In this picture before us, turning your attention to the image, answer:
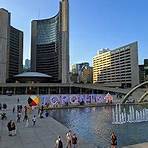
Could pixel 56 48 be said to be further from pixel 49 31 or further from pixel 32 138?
pixel 32 138

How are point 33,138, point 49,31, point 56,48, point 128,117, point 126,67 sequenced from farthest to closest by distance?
point 49,31, point 56,48, point 126,67, point 128,117, point 33,138

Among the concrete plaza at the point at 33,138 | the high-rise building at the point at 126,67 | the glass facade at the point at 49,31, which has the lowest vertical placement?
the concrete plaza at the point at 33,138

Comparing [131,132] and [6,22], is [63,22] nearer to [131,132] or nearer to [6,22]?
[6,22]

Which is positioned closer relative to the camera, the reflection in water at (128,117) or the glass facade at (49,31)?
the reflection in water at (128,117)

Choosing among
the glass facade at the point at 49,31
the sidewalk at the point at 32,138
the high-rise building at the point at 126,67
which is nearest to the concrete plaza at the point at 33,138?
the sidewalk at the point at 32,138

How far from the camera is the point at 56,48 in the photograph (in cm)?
18575

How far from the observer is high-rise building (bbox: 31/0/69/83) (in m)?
176

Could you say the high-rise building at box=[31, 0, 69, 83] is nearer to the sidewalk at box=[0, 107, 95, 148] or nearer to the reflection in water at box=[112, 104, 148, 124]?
the reflection in water at box=[112, 104, 148, 124]

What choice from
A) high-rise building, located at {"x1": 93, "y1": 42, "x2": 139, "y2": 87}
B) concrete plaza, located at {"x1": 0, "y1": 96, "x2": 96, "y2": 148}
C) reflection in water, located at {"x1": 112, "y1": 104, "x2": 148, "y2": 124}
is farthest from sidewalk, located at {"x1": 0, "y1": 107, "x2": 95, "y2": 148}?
high-rise building, located at {"x1": 93, "y1": 42, "x2": 139, "y2": 87}

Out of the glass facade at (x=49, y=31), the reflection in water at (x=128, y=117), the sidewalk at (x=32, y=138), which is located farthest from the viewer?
the glass facade at (x=49, y=31)

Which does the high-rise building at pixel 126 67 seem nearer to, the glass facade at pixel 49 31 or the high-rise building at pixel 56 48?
the high-rise building at pixel 56 48

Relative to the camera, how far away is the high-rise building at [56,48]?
17562 centimetres

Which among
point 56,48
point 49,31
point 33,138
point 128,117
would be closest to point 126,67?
point 56,48

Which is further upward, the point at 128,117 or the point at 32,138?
the point at 32,138
